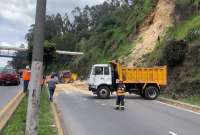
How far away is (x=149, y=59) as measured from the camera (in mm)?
44406

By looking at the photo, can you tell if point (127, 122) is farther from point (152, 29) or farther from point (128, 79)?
point (152, 29)

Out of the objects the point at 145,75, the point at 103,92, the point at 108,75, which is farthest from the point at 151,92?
the point at 103,92

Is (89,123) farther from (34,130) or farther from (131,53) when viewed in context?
(131,53)

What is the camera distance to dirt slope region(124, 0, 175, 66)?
49.3m

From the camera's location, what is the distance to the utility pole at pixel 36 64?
10.9 metres

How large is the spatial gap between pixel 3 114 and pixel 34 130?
7.49 metres

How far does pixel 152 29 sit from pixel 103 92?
2054 cm

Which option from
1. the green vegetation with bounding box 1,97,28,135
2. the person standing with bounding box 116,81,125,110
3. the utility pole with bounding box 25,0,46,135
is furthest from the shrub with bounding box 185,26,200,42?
the utility pole with bounding box 25,0,46,135

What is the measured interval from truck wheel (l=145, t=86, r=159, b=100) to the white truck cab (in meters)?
2.45

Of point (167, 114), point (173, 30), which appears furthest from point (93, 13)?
point (167, 114)

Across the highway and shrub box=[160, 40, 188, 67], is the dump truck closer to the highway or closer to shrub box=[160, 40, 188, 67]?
shrub box=[160, 40, 188, 67]

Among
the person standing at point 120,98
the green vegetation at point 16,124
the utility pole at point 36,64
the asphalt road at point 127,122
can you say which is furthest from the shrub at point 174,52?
the utility pole at point 36,64

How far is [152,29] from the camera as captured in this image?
53.0 meters

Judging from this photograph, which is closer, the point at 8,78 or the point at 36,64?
the point at 36,64
